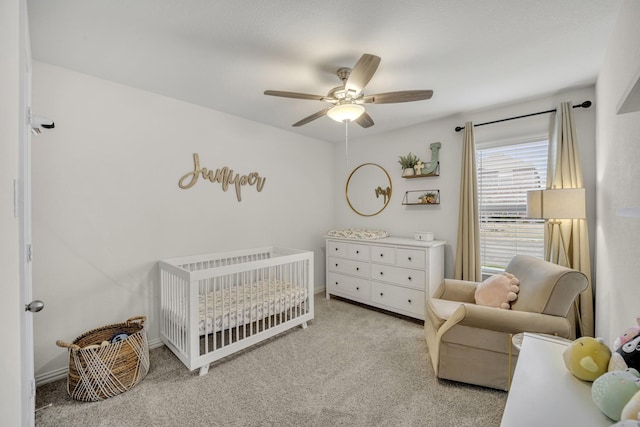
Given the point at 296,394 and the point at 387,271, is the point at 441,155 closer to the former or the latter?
the point at 387,271

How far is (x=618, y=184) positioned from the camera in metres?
1.58

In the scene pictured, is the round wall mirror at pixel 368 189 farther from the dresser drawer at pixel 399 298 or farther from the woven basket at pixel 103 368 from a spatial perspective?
the woven basket at pixel 103 368

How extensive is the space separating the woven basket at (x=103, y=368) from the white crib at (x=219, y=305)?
32 centimetres

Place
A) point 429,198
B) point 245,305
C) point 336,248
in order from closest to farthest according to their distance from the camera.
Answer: point 245,305
point 429,198
point 336,248

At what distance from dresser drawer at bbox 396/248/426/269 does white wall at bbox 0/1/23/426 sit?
2.92 m

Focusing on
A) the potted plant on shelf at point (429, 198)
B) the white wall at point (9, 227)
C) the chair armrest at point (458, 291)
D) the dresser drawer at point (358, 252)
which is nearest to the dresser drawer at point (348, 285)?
the dresser drawer at point (358, 252)

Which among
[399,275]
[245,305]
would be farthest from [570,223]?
[245,305]

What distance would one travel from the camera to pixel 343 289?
12.0 ft

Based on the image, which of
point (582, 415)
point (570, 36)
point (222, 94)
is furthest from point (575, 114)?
point (222, 94)

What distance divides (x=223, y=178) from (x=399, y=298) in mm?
2401

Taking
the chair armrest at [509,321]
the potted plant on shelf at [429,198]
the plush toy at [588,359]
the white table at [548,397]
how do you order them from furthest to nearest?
the potted plant on shelf at [429,198] → the chair armrest at [509,321] → the plush toy at [588,359] → the white table at [548,397]

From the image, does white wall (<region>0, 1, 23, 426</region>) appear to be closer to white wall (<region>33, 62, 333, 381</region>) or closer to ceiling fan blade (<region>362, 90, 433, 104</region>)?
white wall (<region>33, 62, 333, 381</region>)

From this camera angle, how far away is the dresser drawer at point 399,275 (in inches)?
117

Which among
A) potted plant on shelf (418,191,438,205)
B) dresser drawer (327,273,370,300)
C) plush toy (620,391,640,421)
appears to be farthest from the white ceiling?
dresser drawer (327,273,370,300)
